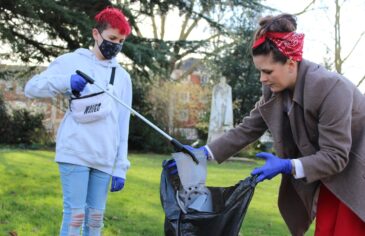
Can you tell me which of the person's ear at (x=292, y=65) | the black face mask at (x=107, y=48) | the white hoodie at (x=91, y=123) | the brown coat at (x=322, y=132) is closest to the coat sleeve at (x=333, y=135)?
the brown coat at (x=322, y=132)

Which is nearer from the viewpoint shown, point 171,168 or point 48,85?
point 171,168

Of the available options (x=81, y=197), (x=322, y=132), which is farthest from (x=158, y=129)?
(x=322, y=132)

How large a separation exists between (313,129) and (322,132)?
0.14 metres

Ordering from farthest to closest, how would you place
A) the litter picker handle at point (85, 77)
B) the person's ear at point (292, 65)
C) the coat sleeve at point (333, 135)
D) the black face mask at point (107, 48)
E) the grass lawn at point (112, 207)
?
1. the grass lawn at point (112, 207)
2. the black face mask at point (107, 48)
3. the litter picker handle at point (85, 77)
4. the person's ear at point (292, 65)
5. the coat sleeve at point (333, 135)

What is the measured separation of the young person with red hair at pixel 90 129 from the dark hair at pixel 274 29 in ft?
4.07

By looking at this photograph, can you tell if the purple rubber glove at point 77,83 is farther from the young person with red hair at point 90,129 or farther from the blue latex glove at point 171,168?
the blue latex glove at point 171,168

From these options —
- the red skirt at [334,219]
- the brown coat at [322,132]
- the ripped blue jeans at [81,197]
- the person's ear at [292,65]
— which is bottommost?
the ripped blue jeans at [81,197]

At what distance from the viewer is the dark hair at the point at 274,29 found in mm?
2621

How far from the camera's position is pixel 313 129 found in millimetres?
2736

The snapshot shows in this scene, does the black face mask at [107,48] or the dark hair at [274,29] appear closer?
the dark hair at [274,29]

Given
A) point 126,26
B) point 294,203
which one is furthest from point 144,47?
point 294,203

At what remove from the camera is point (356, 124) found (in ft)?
8.84

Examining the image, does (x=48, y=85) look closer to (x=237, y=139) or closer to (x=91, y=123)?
(x=91, y=123)

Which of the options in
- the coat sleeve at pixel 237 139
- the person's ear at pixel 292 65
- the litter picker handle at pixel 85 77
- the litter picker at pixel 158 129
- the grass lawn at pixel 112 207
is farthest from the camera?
the grass lawn at pixel 112 207
